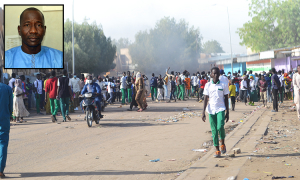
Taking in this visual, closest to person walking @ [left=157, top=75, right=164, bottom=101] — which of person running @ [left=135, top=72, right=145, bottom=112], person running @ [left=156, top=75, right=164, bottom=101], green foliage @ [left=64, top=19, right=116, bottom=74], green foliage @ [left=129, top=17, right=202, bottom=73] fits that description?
person running @ [left=156, top=75, right=164, bottom=101]

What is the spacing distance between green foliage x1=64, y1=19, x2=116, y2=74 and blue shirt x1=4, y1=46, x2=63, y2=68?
1278 inches

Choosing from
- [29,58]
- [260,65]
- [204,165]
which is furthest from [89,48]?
[204,165]

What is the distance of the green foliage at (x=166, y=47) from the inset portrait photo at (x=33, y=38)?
6190 centimetres

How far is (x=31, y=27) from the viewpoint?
1078cm

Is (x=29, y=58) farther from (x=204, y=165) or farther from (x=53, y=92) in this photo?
(x=204, y=165)

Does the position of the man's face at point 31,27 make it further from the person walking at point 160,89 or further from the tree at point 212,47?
the tree at point 212,47

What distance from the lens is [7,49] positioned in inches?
465

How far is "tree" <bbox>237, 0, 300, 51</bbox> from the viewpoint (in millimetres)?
51781

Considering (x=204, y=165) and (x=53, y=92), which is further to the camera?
(x=53, y=92)

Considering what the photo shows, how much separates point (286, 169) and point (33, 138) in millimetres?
6749

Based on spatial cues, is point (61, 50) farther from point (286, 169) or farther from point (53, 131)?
point (286, 169)

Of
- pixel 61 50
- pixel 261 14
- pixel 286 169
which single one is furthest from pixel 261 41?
pixel 286 169

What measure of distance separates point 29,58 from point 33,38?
1046 mm

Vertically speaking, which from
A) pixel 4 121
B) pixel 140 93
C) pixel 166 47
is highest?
pixel 166 47
